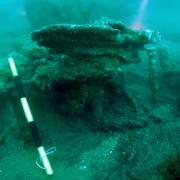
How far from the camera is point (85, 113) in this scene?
5.54m

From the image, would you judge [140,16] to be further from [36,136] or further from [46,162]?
[46,162]

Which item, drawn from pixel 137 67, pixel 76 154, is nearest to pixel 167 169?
pixel 76 154

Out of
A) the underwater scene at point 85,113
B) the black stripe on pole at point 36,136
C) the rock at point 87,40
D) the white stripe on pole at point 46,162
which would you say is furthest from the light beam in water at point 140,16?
the white stripe on pole at point 46,162

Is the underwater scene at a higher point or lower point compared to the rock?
lower

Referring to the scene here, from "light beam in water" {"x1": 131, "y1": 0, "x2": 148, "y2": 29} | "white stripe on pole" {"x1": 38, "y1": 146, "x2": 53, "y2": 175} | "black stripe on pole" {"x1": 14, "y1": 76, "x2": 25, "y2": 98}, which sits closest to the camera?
"white stripe on pole" {"x1": 38, "y1": 146, "x2": 53, "y2": 175}

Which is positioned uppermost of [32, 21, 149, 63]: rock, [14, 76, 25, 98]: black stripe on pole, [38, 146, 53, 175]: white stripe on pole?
[32, 21, 149, 63]: rock

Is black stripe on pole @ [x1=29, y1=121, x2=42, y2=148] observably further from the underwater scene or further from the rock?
the rock

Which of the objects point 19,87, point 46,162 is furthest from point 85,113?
point 46,162

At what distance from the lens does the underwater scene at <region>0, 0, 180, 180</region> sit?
4168 mm

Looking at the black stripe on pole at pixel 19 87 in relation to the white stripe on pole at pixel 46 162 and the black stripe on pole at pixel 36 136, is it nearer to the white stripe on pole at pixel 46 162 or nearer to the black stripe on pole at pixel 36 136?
the black stripe on pole at pixel 36 136

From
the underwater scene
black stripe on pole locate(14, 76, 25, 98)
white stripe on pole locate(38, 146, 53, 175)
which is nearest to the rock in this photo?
the underwater scene

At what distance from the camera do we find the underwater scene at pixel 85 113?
4.17m

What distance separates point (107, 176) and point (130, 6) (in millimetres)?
22460

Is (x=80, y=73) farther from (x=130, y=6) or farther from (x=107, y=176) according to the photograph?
(x=130, y=6)
